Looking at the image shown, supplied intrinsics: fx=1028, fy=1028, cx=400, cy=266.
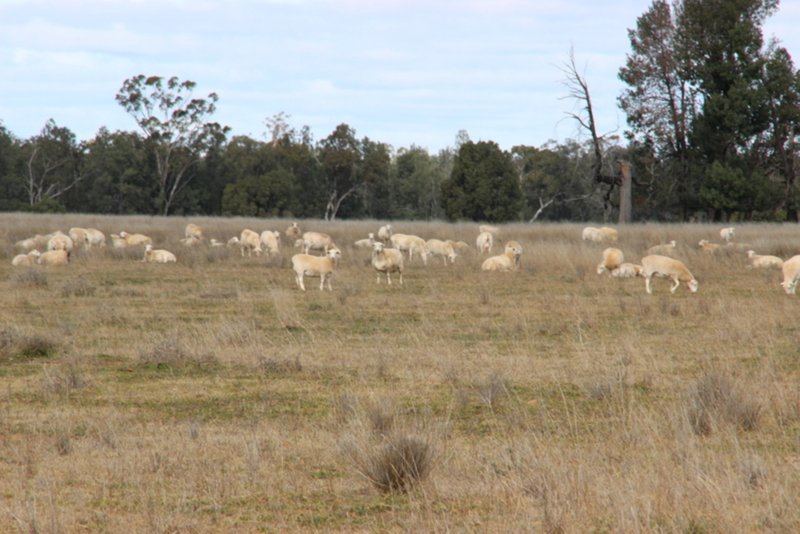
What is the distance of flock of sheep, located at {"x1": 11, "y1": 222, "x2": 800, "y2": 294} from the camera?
19.9m

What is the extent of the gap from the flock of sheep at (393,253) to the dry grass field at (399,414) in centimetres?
219

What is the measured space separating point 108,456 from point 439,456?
2.30m

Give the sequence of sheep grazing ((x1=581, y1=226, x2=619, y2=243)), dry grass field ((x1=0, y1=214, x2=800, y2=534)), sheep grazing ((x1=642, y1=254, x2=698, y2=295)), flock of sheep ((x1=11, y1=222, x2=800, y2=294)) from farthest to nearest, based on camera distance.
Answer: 1. sheep grazing ((x1=581, y1=226, x2=619, y2=243))
2. flock of sheep ((x1=11, y1=222, x2=800, y2=294))
3. sheep grazing ((x1=642, y1=254, x2=698, y2=295))
4. dry grass field ((x1=0, y1=214, x2=800, y2=534))

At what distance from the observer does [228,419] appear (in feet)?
27.4

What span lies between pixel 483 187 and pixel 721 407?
184 feet

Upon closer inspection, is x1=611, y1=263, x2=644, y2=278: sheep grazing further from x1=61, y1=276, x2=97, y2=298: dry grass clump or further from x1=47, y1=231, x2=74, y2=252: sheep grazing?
x1=47, y1=231, x2=74, y2=252: sheep grazing

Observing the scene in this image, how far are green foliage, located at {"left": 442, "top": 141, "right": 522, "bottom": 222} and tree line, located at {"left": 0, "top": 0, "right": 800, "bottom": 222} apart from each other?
92 mm

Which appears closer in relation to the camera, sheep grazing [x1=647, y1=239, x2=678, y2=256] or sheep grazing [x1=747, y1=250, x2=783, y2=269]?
sheep grazing [x1=747, y1=250, x2=783, y2=269]

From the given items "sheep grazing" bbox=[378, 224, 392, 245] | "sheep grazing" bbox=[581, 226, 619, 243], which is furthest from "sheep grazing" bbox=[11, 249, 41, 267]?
"sheep grazing" bbox=[581, 226, 619, 243]

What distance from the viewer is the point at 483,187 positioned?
63375mm

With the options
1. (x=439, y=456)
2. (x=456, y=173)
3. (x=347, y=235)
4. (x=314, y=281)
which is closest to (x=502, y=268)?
(x=314, y=281)

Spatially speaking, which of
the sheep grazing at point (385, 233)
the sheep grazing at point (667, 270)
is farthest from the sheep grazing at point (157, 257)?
the sheep grazing at point (667, 270)

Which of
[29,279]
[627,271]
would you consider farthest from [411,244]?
[29,279]

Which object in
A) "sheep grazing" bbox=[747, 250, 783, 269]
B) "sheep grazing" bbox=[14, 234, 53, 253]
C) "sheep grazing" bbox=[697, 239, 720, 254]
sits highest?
"sheep grazing" bbox=[697, 239, 720, 254]
